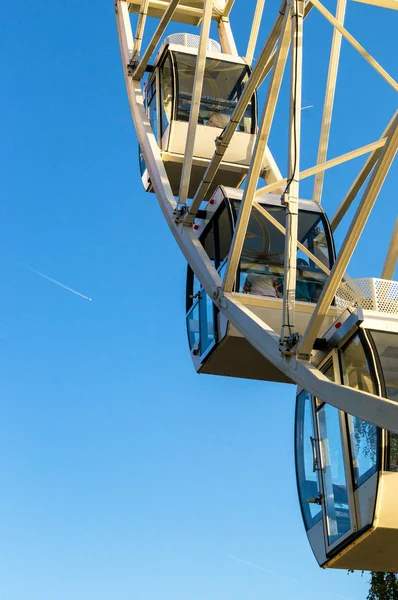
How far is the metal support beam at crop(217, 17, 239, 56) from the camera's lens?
3234 centimetres

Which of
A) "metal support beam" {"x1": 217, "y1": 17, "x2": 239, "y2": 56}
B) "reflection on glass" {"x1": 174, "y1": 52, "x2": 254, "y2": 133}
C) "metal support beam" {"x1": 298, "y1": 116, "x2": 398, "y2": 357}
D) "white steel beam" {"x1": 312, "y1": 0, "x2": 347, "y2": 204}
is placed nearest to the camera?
"metal support beam" {"x1": 298, "y1": 116, "x2": 398, "y2": 357}

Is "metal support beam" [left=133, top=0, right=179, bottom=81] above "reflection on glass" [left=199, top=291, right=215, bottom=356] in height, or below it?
above

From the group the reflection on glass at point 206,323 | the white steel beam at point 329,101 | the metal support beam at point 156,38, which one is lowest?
the reflection on glass at point 206,323

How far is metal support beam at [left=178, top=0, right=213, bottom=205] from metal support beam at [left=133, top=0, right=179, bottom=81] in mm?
2175

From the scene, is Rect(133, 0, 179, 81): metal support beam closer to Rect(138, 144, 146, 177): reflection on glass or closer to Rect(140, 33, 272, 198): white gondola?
Rect(140, 33, 272, 198): white gondola

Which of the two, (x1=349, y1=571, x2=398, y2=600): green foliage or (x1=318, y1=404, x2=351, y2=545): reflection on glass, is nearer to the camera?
(x1=318, y1=404, x2=351, y2=545): reflection on glass

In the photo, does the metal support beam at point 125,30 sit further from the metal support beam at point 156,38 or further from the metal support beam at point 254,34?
the metal support beam at point 254,34

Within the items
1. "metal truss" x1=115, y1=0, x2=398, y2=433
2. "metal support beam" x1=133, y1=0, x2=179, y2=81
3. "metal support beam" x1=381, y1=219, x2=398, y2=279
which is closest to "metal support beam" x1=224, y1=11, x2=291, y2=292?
"metal truss" x1=115, y1=0, x2=398, y2=433

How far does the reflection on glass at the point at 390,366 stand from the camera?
16469 mm

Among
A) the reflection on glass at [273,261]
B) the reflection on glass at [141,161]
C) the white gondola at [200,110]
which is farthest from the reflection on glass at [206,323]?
the reflection on glass at [141,161]

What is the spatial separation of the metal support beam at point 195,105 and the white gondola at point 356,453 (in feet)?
17.1

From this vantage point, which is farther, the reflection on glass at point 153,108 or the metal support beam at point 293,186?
the reflection on glass at point 153,108

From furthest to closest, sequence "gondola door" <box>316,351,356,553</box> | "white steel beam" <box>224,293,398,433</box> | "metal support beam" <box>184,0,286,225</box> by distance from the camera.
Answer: "metal support beam" <box>184,0,286,225</box> → "gondola door" <box>316,351,356,553</box> → "white steel beam" <box>224,293,398,433</box>

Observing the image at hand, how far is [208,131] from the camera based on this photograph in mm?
26938
